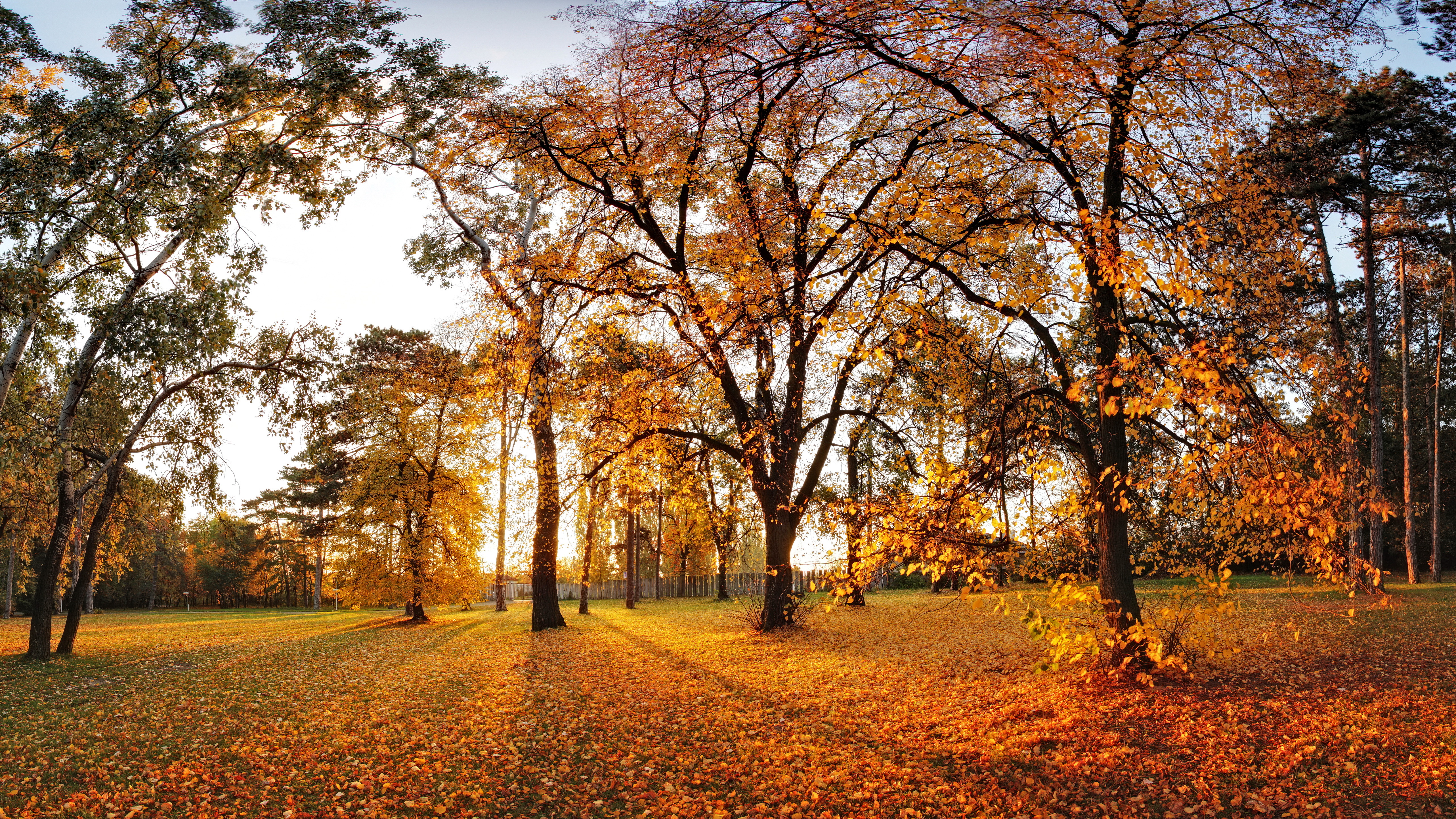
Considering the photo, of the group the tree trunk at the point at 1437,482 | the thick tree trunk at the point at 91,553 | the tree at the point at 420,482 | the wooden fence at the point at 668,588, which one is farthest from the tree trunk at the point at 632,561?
the tree trunk at the point at 1437,482

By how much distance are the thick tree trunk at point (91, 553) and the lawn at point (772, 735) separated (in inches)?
112

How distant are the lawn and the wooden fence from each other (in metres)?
20.5

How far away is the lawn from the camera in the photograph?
5.63 m

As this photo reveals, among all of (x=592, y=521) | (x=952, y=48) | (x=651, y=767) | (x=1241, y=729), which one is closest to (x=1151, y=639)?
(x=1241, y=729)

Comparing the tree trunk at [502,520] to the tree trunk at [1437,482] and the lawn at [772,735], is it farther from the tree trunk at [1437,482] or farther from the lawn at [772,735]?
the tree trunk at [1437,482]

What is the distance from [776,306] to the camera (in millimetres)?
9258

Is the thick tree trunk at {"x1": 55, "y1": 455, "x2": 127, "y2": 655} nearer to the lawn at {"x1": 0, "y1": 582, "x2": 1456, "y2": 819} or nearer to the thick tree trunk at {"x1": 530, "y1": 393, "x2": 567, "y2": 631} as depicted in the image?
the lawn at {"x1": 0, "y1": 582, "x2": 1456, "y2": 819}

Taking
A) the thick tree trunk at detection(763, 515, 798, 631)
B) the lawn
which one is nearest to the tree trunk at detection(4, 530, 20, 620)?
the lawn

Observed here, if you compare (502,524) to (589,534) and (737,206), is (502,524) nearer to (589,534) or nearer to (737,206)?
(589,534)

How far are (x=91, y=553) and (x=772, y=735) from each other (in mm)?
14858

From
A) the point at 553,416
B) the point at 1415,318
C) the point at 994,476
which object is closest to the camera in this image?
the point at 994,476

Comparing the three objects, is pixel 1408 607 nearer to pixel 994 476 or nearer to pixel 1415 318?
pixel 994 476

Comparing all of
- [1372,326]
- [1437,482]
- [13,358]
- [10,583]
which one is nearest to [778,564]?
[13,358]

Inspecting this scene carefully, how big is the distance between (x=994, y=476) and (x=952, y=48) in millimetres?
3731
